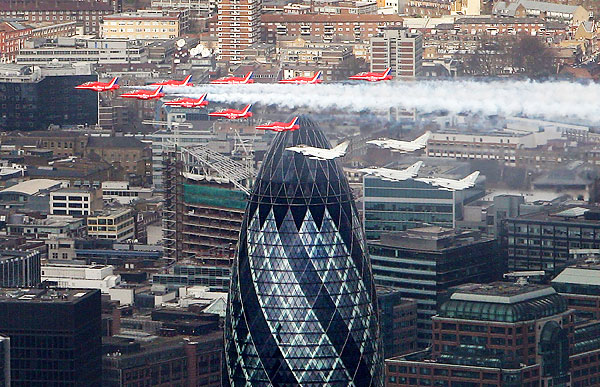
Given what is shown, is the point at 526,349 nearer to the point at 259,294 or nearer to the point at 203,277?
the point at 259,294

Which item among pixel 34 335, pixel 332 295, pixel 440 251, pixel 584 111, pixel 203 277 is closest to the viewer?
pixel 584 111

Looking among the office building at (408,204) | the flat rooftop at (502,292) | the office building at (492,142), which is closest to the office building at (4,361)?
the flat rooftop at (502,292)

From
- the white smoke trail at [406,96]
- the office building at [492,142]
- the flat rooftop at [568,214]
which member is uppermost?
the white smoke trail at [406,96]

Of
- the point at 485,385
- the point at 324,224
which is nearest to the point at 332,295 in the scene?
the point at 324,224

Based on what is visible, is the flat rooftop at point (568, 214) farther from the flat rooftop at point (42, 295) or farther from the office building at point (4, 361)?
the office building at point (4, 361)

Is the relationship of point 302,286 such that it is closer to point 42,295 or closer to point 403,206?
point 42,295

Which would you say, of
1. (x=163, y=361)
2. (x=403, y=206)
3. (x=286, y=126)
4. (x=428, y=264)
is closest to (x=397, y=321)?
(x=428, y=264)
